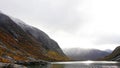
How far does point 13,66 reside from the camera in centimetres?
6212

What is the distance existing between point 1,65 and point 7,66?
2.44 m

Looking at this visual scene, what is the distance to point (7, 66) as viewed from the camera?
62.2 meters

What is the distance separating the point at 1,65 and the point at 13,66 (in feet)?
14.0

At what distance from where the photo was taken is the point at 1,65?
6325cm

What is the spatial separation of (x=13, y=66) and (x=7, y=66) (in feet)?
6.30
